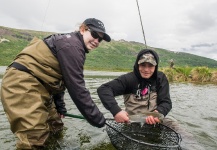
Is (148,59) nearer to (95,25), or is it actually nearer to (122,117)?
(122,117)

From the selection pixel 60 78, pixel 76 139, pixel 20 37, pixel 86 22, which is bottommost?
pixel 76 139

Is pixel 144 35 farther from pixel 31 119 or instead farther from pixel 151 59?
pixel 31 119

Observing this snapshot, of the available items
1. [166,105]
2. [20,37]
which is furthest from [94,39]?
[20,37]

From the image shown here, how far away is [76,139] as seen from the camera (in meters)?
4.82

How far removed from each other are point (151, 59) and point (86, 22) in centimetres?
162

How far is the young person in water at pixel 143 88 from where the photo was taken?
4.81 metres

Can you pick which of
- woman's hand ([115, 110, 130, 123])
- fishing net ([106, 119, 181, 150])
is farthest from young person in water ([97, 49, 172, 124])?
woman's hand ([115, 110, 130, 123])

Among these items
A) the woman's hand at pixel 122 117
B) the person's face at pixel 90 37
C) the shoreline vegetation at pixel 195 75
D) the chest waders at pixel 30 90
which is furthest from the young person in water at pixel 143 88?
the shoreline vegetation at pixel 195 75

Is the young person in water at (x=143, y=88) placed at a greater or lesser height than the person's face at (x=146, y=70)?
lesser

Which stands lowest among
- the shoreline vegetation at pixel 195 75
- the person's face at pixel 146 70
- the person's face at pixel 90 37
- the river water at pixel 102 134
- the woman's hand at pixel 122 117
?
the shoreline vegetation at pixel 195 75

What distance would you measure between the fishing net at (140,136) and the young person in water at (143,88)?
0.37 metres

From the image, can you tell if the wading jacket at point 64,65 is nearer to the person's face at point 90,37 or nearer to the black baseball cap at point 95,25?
the person's face at point 90,37

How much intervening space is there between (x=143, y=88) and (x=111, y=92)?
2.53ft

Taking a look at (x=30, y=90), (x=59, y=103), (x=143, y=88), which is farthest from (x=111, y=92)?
(x=30, y=90)
